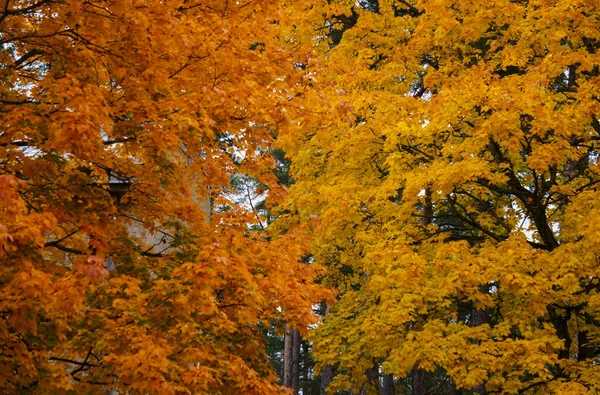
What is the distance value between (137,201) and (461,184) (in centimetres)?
647

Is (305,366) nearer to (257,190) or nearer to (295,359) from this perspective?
(295,359)

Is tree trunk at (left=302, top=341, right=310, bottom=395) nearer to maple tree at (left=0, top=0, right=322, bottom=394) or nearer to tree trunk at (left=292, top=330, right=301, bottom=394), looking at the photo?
tree trunk at (left=292, top=330, right=301, bottom=394)

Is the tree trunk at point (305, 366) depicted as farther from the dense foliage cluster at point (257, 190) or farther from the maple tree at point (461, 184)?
the dense foliage cluster at point (257, 190)

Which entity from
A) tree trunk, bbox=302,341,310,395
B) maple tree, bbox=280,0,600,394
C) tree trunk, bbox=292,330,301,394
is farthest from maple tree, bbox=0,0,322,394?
tree trunk, bbox=302,341,310,395

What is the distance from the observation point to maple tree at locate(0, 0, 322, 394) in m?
6.05

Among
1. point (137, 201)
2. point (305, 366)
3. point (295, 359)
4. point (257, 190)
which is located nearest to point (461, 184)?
point (257, 190)

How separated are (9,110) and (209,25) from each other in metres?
2.41

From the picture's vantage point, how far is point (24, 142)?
6816mm

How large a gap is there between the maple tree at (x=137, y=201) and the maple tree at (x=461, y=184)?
1.44 m

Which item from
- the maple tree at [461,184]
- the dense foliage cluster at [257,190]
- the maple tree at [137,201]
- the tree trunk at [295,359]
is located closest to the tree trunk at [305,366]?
the tree trunk at [295,359]

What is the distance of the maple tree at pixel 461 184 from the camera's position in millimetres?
11094

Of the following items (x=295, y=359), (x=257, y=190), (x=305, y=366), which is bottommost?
(x=295, y=359)

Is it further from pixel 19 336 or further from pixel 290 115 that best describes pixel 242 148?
pixel 19 336

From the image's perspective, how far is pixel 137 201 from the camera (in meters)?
8.25
